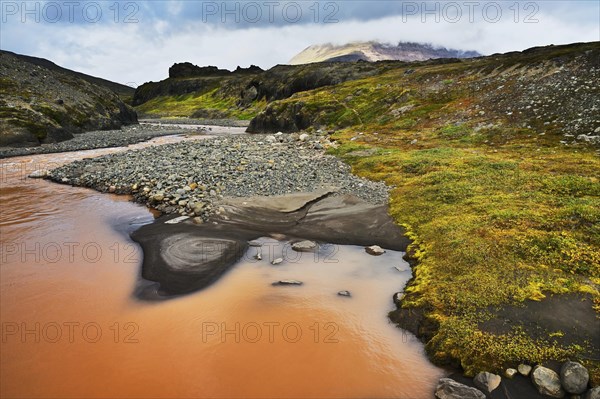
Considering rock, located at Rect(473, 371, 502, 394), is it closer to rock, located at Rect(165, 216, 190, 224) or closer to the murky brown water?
the murky brown water

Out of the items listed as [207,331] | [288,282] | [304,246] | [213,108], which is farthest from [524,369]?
[213,108]

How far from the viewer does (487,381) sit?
7.68m

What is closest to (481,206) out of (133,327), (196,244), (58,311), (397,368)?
(397,368)

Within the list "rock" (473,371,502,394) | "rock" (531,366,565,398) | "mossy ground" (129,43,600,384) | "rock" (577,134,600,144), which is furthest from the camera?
"rock" (577,134,600,144)

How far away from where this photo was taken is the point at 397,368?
8664 millimetres

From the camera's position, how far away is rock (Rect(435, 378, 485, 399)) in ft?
24.4

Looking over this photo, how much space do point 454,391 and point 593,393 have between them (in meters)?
2.60

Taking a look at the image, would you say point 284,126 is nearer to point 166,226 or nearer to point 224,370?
point 166,226

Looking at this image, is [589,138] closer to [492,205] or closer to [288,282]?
[492,205]

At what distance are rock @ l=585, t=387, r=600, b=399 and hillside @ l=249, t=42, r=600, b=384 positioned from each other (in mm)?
501

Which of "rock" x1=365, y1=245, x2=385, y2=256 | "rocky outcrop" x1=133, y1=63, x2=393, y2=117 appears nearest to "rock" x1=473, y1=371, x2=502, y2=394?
"rock" x1=365, y1=245, x2=385, y2=256

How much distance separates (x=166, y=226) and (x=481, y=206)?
48.7 feet

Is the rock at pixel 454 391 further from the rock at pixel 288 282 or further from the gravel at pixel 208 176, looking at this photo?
the gravel at pixel 208 176

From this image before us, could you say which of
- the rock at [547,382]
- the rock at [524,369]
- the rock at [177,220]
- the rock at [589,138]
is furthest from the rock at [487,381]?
the rock at [589,138]
